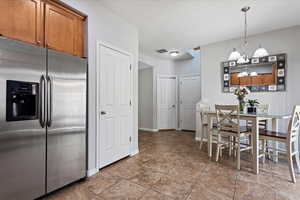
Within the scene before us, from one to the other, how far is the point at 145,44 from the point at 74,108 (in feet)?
9.72

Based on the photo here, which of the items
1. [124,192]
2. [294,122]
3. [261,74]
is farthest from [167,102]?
[124,192]

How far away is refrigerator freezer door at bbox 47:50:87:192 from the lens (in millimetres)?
1800

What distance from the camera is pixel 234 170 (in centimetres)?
252

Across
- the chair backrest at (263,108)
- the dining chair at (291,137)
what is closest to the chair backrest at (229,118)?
the dining chair at (291,137)

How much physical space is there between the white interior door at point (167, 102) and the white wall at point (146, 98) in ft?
0.98

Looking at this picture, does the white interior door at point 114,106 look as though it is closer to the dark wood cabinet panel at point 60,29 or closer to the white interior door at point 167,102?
the dark wood cabinet panel at point 60,29

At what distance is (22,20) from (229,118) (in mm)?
3150

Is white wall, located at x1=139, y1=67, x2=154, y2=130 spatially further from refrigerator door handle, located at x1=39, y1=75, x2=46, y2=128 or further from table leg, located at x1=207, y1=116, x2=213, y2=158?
refrigerator door handle, located at x1=39, y1=75, x2=46, y2=128

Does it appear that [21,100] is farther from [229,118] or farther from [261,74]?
[261,74]

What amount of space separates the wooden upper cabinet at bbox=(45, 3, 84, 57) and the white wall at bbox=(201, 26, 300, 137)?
10.7ft

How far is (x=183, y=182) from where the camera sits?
214 cm

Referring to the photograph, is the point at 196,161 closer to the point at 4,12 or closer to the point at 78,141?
the point at 78,141

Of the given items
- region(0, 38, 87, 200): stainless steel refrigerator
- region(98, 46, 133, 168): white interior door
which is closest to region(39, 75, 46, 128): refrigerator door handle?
region(0, 38, 87, 200): stainless steel refrigerator

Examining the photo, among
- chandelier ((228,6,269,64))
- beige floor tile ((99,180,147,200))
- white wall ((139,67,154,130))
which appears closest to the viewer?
beige floor tile ((99,180,147,200))
